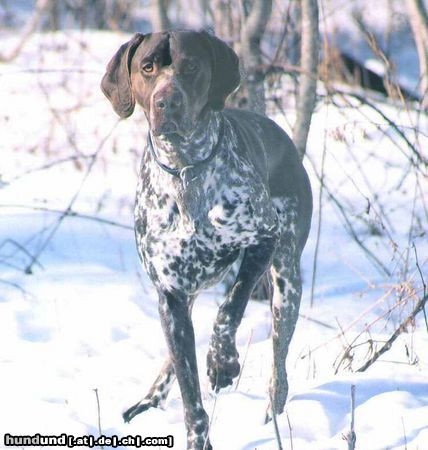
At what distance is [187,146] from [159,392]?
43.7 inches

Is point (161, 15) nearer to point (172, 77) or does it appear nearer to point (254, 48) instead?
point (254, 48)

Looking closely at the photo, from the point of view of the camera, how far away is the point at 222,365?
3887 millimetres

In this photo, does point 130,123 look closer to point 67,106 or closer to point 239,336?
point 67,106

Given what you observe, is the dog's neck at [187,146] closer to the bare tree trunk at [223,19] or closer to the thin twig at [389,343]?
the thin twig at [389,343]

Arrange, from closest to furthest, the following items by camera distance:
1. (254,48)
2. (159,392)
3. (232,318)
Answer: (232,318) < (159,392) < (254,48)

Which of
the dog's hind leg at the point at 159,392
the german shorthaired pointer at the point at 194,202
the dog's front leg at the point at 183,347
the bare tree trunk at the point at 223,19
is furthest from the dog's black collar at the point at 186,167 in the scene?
the bare tree trunk at the point at 223,19

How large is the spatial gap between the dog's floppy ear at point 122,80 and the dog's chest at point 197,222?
243 mm

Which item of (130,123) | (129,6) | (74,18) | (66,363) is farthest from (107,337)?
(74,18)

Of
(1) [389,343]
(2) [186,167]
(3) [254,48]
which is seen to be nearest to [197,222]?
(2) [186,167]

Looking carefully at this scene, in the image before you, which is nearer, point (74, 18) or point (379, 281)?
point (379, 281)

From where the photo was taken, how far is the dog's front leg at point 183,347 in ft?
13.1

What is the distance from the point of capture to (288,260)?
461 cm

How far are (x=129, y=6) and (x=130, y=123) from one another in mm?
2609

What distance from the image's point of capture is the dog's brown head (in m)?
3.73
